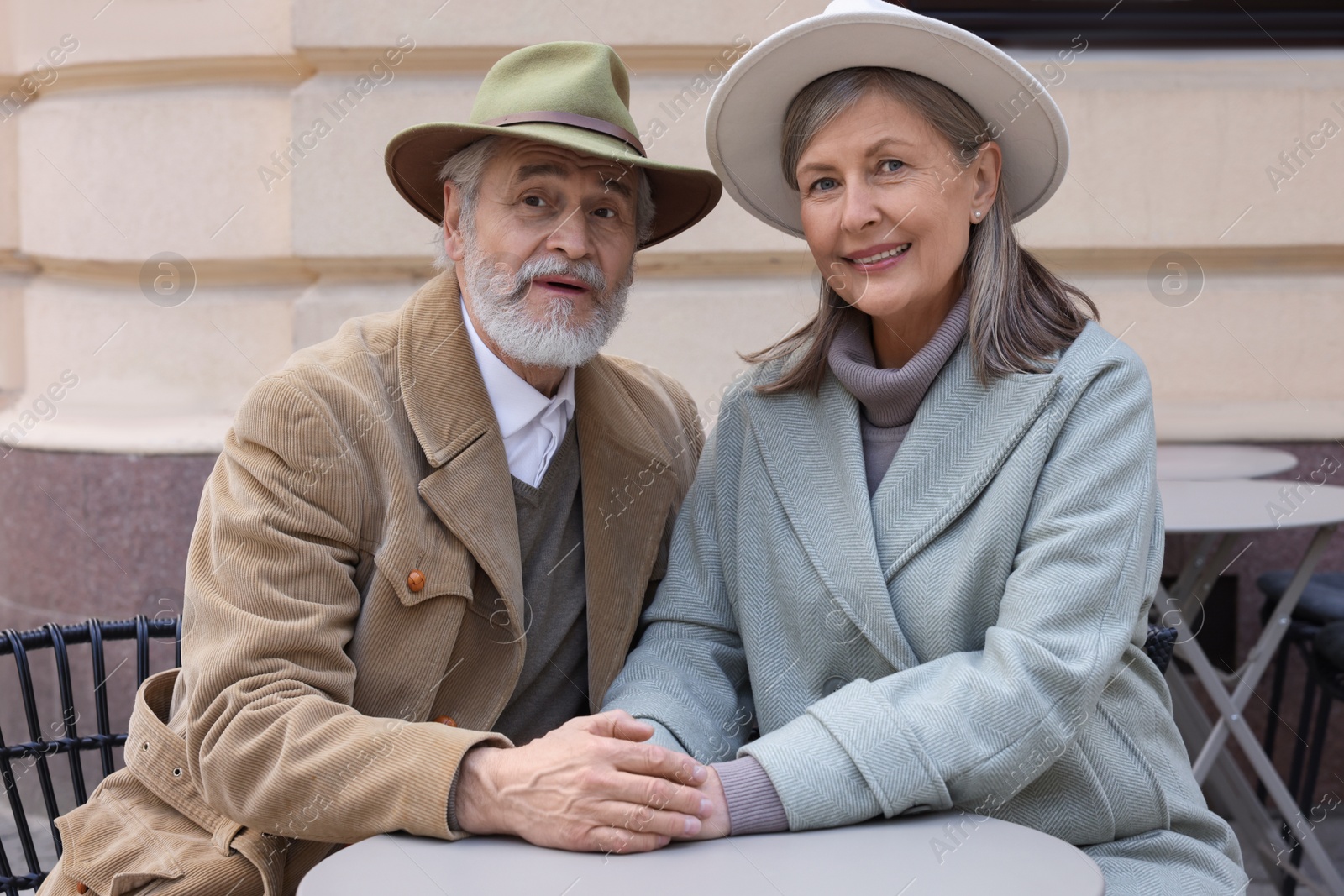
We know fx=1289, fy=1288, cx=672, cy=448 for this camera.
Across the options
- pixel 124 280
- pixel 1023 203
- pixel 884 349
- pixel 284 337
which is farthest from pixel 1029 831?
pixel 124 280

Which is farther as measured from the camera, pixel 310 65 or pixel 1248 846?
pixel 310 65

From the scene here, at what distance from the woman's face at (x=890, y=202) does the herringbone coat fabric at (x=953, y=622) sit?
181 millimetres

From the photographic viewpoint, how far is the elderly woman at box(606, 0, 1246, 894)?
5.90 ft

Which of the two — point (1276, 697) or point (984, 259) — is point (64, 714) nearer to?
point (984, 259)

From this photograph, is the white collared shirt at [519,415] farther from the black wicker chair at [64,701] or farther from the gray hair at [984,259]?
the black wicker chair at [64,701]

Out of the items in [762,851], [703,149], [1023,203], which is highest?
[703,149]

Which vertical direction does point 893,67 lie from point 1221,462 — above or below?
above

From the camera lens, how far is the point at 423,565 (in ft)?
7.27

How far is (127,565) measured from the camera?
13.9 feet

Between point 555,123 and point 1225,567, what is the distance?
2.38m

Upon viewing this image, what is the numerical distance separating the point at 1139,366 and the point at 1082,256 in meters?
2.48

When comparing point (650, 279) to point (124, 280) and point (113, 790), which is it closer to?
point (124, 280)

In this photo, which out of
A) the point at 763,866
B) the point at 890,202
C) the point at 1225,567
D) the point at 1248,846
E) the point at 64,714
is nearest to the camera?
the point at 763,866

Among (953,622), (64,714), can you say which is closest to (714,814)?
(953,622)
